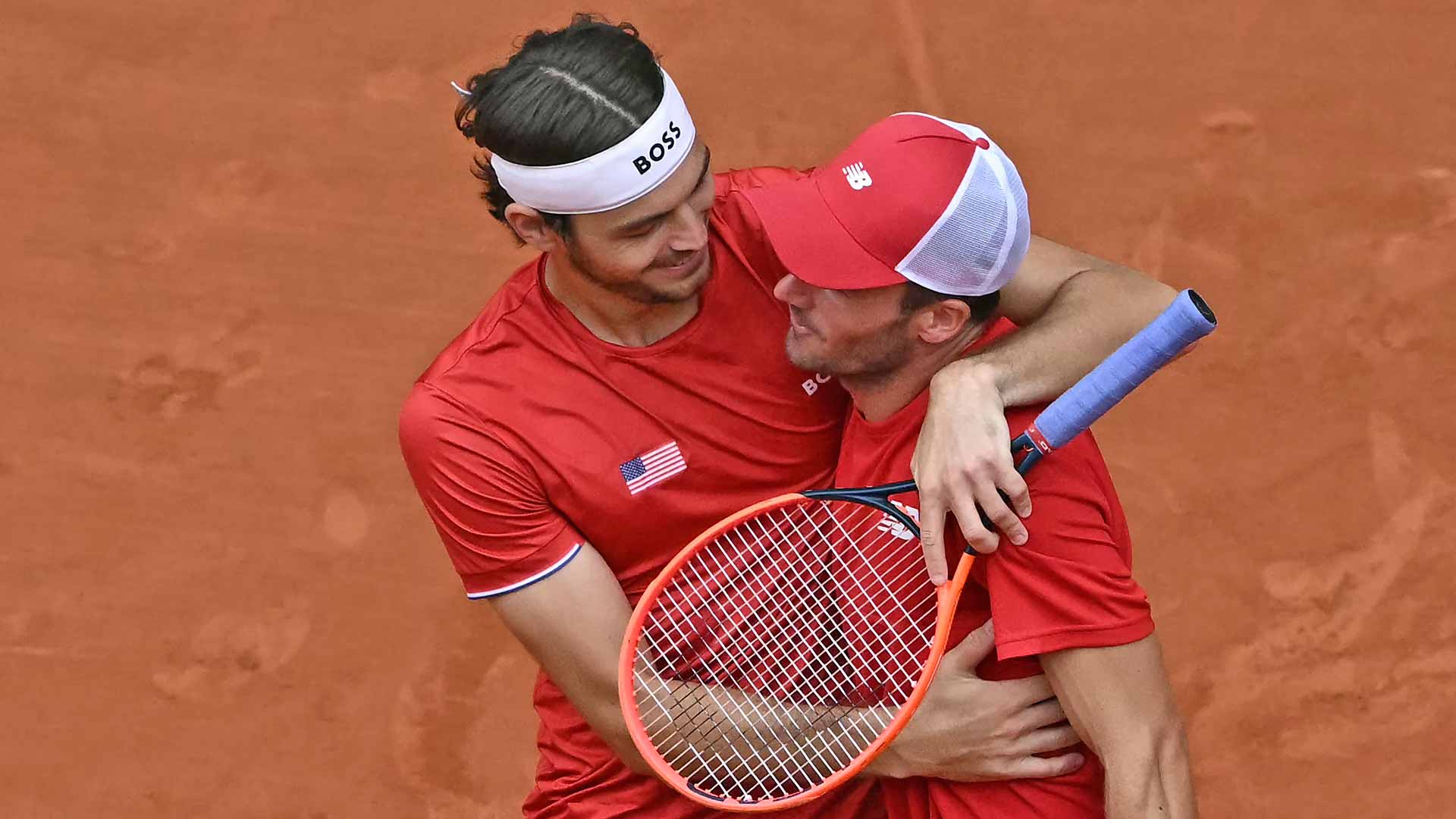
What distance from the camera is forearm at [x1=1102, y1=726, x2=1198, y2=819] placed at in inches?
125

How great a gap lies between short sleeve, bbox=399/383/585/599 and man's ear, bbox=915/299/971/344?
34.5 inches

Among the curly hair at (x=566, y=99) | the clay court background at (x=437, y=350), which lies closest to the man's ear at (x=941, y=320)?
the curly hair at (x=566, y=99)

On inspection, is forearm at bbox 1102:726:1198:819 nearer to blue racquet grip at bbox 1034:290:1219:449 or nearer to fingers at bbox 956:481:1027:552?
fingers at bbox 956:481:1027:552

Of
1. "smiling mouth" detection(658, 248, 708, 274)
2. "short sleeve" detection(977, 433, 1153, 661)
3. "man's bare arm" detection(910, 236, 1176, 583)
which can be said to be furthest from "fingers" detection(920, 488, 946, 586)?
"smiling mouth" detection(658, 248, 708, 274)

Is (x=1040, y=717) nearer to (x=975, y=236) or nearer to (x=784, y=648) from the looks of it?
(x=784, y=648)

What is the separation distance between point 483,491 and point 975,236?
3.78 ft

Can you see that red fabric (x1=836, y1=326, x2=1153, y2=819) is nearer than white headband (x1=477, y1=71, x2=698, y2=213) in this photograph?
Yes

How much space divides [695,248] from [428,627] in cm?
261

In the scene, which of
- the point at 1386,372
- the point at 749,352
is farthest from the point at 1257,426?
the point at 749,352

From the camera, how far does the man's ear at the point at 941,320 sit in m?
3.42

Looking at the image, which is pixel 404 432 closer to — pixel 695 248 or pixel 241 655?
pixel 695 248

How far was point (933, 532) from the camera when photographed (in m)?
3.20

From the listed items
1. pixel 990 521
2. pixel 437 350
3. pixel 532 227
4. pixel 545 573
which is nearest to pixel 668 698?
pixel 545 573

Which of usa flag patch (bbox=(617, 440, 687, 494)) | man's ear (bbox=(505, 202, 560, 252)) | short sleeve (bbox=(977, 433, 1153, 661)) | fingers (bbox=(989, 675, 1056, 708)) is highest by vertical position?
man's ear (bbox=(505, 202, 560, 252))
